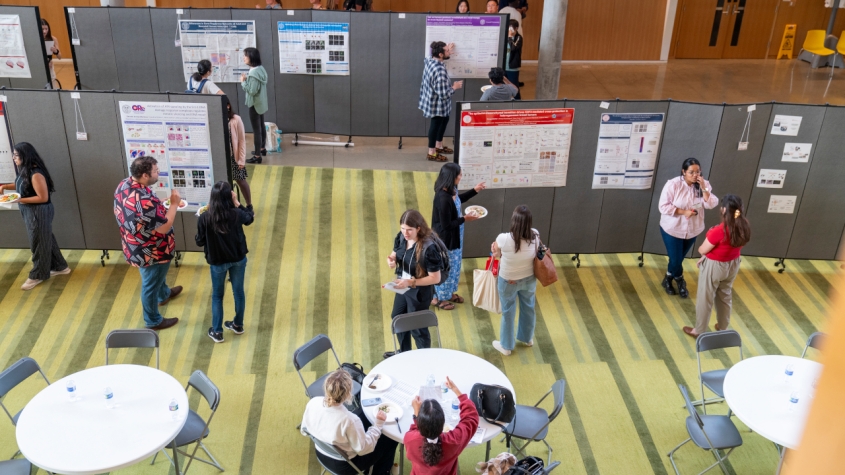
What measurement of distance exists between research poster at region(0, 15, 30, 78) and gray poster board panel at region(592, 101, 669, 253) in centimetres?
872

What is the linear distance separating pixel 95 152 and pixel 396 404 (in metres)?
4.80

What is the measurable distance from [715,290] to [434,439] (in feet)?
12.8

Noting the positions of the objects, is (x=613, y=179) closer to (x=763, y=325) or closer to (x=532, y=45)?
(x=763, y=325)

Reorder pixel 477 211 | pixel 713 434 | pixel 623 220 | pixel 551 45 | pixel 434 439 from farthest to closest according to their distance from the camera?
pixel 551 45
pixel 623 220
pixel 477 211
pixel 713 434
pixel 434 439

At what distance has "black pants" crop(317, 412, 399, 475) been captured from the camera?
4656mm

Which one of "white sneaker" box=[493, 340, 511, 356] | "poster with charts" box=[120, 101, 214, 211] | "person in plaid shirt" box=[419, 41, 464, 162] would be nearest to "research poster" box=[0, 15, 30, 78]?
"poster with charts" box=[120, 101, 214, 211]

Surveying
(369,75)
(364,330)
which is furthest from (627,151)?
(369,75)

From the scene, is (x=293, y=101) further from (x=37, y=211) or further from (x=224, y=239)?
(x=224, y=239)

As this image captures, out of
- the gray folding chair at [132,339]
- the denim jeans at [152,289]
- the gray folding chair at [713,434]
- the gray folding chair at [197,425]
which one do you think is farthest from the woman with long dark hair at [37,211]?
the gray folding chair at [713,434]

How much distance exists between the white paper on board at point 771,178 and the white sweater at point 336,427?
595 cm

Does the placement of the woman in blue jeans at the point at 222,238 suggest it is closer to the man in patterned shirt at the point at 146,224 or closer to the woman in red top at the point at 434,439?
the man in patterned shirt at the point at 146,224

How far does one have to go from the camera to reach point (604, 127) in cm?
774

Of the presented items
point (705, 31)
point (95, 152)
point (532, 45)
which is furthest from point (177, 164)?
point (705, 31)

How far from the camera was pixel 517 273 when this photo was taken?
6.21 meters
